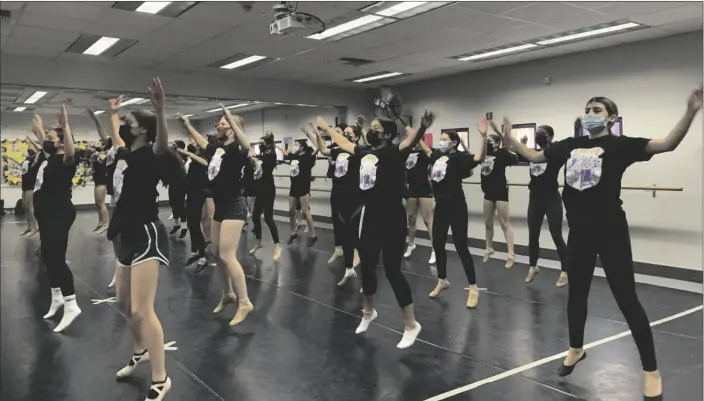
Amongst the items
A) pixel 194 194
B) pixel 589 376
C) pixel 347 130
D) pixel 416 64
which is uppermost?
pixel 416 64

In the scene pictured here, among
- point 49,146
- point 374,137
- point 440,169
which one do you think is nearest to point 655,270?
point 440,169

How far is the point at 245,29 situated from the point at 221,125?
260 cm

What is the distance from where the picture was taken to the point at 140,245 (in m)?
2.56

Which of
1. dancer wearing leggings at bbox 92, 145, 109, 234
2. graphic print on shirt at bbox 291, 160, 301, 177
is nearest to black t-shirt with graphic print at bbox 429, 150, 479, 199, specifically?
graphic print on shirt at bbox 291, 160, 301, 177

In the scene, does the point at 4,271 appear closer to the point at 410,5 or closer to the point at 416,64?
the point at 410,5

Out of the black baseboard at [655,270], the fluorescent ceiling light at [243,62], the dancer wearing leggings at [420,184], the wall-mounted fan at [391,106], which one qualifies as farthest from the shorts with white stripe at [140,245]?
the wall-mounted fan at [391,106]

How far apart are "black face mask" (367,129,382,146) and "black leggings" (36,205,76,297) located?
2.31m

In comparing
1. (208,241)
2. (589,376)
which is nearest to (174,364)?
(589,376)

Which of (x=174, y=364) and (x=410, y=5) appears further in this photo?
(x=410, y=5)

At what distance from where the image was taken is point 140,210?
8.57 feet

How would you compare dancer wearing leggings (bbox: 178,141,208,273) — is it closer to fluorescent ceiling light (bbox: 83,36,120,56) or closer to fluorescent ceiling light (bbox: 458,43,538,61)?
fluorescent ceiling light (bbox: 83,36,120,56)

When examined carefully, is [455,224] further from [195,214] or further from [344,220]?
[195,214]

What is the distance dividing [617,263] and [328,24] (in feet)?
14.5

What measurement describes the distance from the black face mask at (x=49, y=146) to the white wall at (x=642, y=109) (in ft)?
20.5
